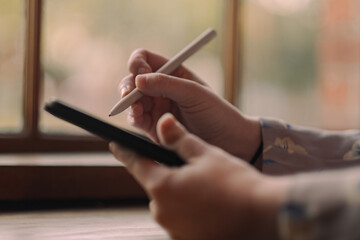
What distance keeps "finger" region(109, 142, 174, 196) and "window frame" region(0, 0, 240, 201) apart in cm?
39

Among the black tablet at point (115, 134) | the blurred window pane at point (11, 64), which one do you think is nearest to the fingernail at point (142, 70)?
the black tablet at point (115, 134)

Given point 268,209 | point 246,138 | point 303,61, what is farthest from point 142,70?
point 303,61

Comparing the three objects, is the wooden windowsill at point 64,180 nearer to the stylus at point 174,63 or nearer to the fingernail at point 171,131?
the stylus at point 174,63

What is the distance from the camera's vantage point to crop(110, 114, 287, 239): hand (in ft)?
1.19

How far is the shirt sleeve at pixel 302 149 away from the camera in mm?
745

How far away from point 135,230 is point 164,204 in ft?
1.01

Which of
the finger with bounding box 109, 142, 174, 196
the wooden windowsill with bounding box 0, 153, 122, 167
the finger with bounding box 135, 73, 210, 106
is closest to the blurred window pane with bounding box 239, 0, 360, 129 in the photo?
the wooden windowsill with bounding box 0, 153, 122, 167

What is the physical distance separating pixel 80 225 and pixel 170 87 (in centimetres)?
25

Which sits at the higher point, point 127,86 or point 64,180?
point 127,86

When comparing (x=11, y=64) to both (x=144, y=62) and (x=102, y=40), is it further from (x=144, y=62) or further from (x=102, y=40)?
(x=144, y=62)

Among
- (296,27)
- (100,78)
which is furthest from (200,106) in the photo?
(296,27)

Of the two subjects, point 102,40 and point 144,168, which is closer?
point 144,168

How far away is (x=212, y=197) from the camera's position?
0.38 m

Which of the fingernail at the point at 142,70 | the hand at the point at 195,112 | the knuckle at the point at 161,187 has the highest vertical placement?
the fingernail at the point at 142,70
